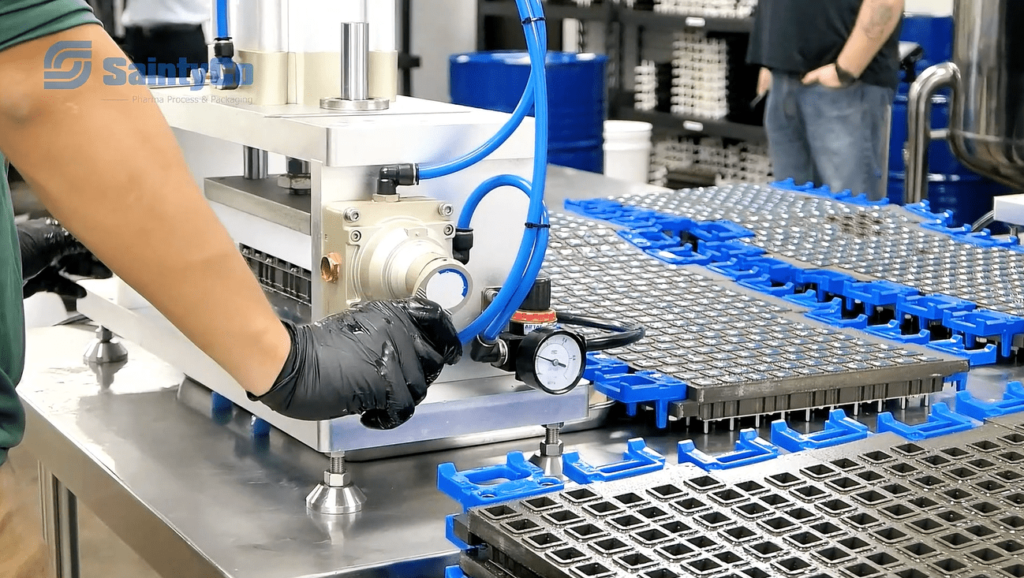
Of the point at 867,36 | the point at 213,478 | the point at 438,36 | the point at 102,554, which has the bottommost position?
the point at 102,554


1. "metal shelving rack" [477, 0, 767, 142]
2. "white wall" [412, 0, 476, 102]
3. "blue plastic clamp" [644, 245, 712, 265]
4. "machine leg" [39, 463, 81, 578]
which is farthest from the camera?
"white wall" [412, 0, 476, 102]

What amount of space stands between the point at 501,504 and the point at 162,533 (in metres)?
0.33

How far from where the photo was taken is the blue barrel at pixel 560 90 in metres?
3.66

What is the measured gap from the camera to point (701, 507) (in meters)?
0.89

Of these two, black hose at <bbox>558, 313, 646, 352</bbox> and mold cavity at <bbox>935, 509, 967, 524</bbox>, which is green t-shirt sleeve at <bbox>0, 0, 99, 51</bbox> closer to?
black hose at <bbox>558, 313, 646, 352</bbox>

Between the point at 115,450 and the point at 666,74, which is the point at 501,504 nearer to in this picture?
the point at 115,450

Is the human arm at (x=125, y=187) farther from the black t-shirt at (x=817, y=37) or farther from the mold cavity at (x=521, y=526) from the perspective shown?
the black t-shirt at (x=817, y=37)

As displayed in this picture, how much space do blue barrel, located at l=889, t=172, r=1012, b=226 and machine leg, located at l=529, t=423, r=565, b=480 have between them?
3120 millimetres

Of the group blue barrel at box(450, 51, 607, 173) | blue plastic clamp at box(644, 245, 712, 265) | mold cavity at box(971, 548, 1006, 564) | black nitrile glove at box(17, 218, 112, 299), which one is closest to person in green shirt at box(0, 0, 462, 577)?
mold cavity at box(971, 548, 1006, 564)

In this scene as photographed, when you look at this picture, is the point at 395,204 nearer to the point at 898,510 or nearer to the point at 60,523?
the point at 898,510

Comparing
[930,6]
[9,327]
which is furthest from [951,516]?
[930,6]

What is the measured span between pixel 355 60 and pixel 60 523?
0.73m

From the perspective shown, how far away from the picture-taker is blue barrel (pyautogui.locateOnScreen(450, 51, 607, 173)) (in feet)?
12.0

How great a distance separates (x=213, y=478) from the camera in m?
1.12
